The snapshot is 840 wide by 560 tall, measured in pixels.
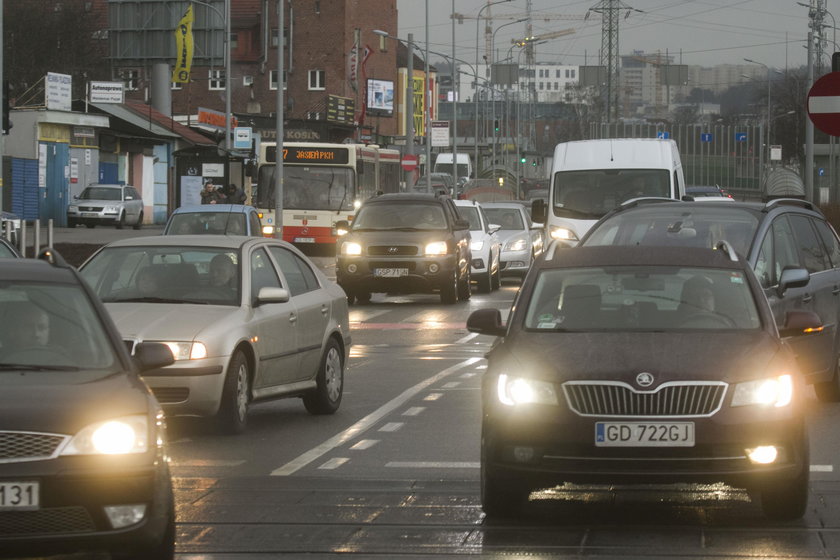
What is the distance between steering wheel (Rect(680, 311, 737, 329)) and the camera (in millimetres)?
8938

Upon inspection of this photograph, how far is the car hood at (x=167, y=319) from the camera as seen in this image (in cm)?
1148

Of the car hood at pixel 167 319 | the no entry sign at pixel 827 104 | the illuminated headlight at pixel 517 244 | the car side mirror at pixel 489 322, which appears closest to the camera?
the car side mirror at pixel 489 322

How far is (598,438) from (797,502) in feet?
3.48

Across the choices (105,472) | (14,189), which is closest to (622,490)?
(105,472)

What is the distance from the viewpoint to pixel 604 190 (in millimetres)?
29562

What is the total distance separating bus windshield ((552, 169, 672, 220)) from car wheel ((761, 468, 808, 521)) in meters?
21.0

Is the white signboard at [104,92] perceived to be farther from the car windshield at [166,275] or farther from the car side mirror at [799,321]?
the car side mirror at [799,321]

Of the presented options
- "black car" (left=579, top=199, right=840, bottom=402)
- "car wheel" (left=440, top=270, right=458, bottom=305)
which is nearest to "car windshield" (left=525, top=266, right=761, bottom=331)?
"black car" (left=579, top=199, right=840, bottom=402)

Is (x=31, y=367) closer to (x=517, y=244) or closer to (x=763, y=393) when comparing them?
(x=763, y=393)

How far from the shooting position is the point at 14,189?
186ft

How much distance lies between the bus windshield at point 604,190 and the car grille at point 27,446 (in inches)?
912

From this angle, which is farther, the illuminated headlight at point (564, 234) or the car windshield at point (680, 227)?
the illuminated headlight at point (564, 234)

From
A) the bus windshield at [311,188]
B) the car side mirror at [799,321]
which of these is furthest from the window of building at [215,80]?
the car side mirror at [799,321]

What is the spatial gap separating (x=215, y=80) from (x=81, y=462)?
105434 millimetres
